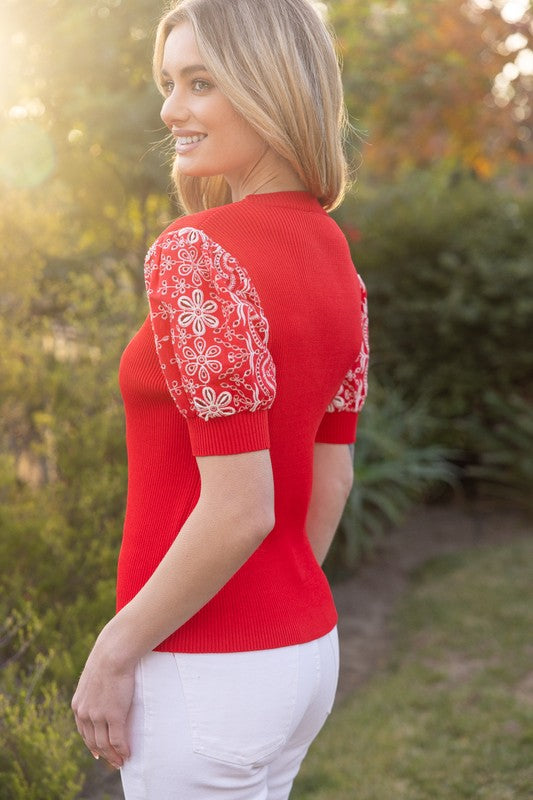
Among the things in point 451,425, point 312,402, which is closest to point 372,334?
point 451,425

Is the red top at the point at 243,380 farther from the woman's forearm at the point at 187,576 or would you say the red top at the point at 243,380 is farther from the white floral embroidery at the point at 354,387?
the white floral embroidery at the point at 354,387

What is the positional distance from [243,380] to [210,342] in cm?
7

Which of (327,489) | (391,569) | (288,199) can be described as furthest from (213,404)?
(391,569)

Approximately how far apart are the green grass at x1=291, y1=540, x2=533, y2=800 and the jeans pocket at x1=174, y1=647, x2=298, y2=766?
2.21m

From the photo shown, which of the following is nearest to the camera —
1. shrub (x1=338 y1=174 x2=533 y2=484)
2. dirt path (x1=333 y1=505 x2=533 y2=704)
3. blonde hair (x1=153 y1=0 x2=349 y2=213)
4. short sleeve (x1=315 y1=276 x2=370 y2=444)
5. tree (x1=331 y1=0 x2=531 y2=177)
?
blonde hair (x1=153 y1=0 x2=349 y2=213)

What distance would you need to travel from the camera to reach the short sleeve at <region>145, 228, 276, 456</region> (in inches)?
45.6

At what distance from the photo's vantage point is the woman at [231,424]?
118 cm

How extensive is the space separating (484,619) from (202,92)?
4.32 meters

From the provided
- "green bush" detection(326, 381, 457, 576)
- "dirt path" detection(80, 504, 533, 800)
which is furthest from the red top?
"green bush" detection(326, 381, 457, 576)

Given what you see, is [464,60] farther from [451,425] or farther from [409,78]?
[451,425]

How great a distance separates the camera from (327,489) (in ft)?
5.74

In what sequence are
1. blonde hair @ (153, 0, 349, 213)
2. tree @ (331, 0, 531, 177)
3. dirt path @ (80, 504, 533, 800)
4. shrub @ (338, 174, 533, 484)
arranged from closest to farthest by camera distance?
blonde hair @ (153, 0, 349, 213) → dirt path @ (80, 504, 533, 800) → shrub @ (338, 174, 533, 484) → tree @ (331, 0, 531, 177)

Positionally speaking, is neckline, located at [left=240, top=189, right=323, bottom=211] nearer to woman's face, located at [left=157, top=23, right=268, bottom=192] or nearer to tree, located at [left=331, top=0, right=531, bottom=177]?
woman's face, located at [left=157, top=23, right=268, bottom=192]

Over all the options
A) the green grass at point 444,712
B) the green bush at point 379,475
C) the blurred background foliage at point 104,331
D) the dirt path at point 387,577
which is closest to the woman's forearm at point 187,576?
the blurred background foliage at point 104,331
